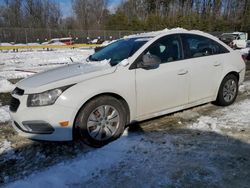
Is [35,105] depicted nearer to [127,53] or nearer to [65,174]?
[65,174]

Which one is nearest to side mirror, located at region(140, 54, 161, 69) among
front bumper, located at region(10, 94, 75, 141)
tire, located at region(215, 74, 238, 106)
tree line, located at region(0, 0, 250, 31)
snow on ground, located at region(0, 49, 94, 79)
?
front bumper, located at region(10, 94, 75, 141)

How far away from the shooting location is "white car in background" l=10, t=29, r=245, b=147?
3848 mm

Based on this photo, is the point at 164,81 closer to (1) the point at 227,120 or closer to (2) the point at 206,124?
(2) the point at 206,124

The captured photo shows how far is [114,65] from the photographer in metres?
4.42

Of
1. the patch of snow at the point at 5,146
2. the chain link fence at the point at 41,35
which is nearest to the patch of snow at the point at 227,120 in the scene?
the patch of snow at the point at 5,146

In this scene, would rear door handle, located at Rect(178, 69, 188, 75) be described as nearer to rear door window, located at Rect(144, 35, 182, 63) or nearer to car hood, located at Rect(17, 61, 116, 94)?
rear door window, located at Rect(144, 35, 182, 63)

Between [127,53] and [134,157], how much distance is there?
179 cm

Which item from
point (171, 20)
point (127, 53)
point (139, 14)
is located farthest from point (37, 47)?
point (139, 14)

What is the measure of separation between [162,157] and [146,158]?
22 cm

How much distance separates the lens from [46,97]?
3822 mm

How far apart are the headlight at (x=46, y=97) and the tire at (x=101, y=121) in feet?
1.33

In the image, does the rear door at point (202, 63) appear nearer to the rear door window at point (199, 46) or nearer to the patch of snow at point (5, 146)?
the rear door window at point (199, 46)

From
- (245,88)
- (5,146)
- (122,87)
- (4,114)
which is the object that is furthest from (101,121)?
(245,88)

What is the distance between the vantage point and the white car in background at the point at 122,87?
385cm
